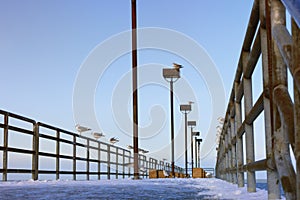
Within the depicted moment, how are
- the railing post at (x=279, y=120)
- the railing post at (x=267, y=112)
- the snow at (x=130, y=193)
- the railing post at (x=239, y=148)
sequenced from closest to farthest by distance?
1. the railing post at (x=279, y=120)
2. the railing post at (x=267, y=112)
3. the snow at (x=130, y=193)
4. the railing post at (x=239, y=148)

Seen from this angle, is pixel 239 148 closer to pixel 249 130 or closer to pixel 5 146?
pixel 249 130

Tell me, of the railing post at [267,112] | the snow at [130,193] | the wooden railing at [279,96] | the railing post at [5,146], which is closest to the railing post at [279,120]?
the wooden railing at [279,96]

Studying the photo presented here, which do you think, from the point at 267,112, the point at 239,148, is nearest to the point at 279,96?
the point at 267,112

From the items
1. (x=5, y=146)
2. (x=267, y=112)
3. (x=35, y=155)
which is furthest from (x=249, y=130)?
(x=35, y=155)

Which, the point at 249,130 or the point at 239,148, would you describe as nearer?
the point at 249,130

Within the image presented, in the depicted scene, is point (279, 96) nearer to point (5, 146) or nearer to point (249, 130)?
point (249, 130)

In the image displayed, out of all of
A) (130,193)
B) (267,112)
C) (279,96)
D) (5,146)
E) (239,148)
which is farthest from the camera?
(5,146)

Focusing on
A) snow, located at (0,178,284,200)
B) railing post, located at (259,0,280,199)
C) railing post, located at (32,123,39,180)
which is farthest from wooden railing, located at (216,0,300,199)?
railing post, located at (32,123,39,180)

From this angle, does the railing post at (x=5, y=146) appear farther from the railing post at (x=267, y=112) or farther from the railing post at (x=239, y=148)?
the railing post at (x=267, y=112)

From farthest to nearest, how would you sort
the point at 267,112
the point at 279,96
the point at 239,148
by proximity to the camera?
1. the point at 239,148
2. the point at 267,112
3. the point at 279,96

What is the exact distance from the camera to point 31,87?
1314 cm

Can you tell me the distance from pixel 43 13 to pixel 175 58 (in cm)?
739

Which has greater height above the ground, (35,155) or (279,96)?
(279,96)

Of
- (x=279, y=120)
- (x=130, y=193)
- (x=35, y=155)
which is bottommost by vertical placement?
(x=130, y=193)
